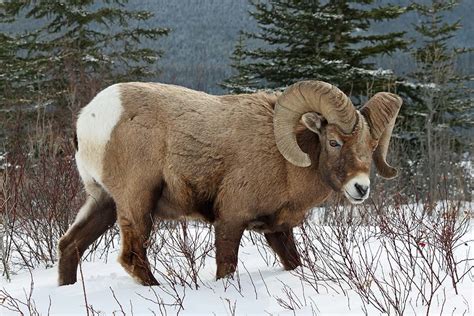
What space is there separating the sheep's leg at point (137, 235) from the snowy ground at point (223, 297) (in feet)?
0.50

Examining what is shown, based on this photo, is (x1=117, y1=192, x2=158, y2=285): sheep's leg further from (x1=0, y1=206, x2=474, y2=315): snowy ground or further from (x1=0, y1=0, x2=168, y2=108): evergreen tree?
(x1=0, y1=0, x2=168, y2=108): evergreen tree

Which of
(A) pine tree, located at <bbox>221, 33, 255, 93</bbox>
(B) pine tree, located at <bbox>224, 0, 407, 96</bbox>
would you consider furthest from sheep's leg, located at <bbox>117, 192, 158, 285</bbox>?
(A) pine tree, located at <bbox>221, 33, 255, 93</bbox>

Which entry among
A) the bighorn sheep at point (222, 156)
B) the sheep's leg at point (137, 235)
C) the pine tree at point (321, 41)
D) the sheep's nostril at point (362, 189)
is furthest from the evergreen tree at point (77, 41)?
the sheep's nostril at point (362, 189)

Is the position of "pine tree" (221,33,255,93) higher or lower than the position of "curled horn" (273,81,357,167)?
lower

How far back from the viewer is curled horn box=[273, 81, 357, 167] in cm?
566

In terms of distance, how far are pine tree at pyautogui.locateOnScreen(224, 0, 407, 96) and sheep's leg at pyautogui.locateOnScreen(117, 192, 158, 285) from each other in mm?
15072

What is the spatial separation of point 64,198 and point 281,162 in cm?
374

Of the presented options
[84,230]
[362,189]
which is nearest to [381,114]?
[362,189]

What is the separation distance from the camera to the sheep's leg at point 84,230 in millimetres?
6305

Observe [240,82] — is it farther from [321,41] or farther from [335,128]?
[335,128]

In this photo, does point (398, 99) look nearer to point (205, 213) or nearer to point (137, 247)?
point (205, 213)

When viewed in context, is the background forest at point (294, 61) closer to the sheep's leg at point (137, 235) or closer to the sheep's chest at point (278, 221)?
the sheep's leg at point (137, 235)

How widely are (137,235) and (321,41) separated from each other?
16.4 meters

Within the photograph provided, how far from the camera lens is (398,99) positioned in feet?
20.3
